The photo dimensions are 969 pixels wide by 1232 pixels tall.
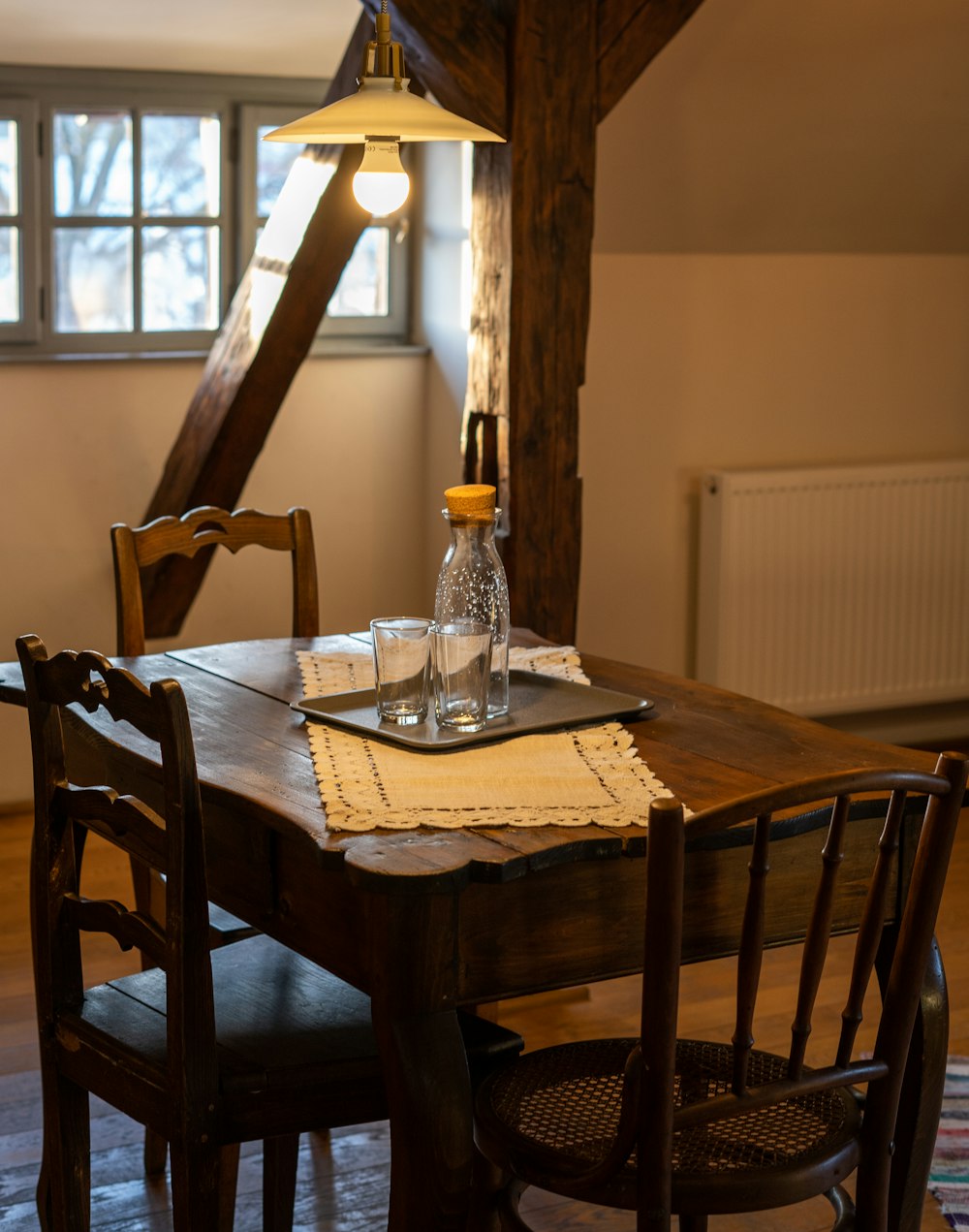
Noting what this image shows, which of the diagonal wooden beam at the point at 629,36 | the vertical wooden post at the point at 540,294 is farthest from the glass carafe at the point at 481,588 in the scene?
the diagonal wooden beam at the point at 629,36

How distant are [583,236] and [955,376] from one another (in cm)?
192

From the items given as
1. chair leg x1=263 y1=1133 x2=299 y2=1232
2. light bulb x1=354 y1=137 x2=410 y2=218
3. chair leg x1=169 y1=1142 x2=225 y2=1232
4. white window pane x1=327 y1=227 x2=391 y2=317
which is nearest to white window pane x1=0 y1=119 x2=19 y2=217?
white window pane x1=327 y1=227 x2=391 y2=317

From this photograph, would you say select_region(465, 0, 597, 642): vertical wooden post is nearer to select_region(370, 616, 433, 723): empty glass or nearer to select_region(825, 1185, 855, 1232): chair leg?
select_region(370, 616, 433, 723): empty glass

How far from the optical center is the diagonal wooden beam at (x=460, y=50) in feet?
9.43

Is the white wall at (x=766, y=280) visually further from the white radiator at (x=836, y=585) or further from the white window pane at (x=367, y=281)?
the white window pane at (x=367, y=281)

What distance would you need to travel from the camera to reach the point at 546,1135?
160 centimetres

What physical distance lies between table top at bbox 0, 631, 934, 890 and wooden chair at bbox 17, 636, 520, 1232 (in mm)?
135

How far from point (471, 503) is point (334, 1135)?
113cm

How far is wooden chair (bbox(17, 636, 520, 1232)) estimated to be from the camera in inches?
65.6

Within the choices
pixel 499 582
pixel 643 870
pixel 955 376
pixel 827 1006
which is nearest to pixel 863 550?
pixel 955 376

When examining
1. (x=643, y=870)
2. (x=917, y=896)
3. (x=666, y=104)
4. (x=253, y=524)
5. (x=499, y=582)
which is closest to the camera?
(x=917, y=896)

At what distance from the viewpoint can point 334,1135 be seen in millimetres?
2588

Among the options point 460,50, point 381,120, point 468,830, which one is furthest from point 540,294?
point 468,830

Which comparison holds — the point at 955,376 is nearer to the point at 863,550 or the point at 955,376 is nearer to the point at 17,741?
the point at 863,550
